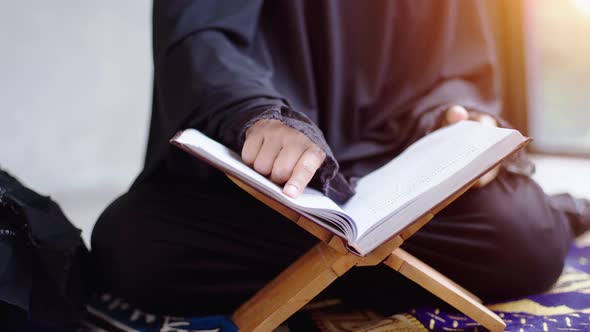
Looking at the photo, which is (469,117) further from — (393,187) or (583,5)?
(583,5)

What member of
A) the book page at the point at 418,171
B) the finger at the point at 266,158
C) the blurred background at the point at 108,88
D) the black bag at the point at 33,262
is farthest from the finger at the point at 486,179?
the blurred background at the point at 108,88

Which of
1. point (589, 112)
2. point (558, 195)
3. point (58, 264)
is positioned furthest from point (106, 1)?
point (589, 112)

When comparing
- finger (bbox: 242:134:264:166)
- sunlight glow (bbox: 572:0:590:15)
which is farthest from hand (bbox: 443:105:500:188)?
sunlight glow (bbox: 572:0:590:15)

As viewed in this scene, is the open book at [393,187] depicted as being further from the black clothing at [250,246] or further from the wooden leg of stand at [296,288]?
the black clothing at [250,246]

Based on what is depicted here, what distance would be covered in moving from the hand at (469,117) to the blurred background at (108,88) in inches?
33.7

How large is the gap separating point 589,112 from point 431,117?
114 cm

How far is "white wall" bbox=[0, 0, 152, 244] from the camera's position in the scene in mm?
1670

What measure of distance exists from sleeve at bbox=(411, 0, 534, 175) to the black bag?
57 centimetres

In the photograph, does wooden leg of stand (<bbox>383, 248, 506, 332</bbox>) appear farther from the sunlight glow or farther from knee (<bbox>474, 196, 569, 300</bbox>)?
the sunlight glow

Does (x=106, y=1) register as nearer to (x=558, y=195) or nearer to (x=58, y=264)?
(x=58, y=264)

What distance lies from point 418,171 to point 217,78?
28 cm

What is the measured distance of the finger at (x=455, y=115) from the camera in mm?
820

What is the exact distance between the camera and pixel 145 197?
0.79 metres

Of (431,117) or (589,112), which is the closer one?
(431,117)
